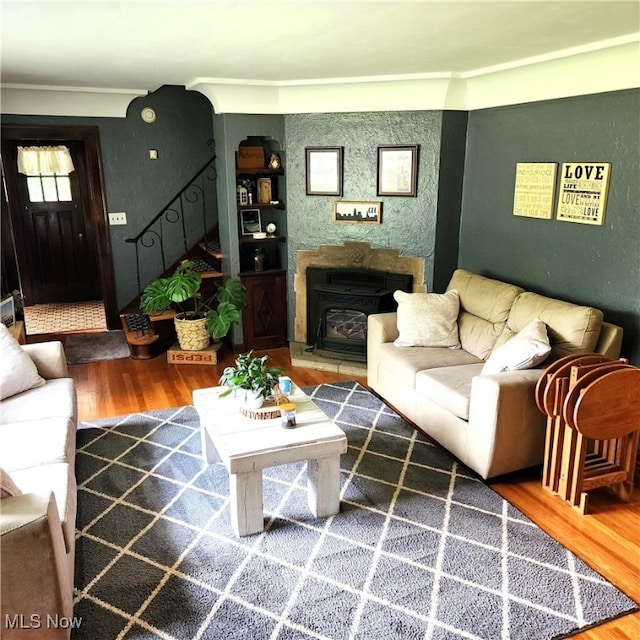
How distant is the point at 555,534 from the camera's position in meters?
2.83

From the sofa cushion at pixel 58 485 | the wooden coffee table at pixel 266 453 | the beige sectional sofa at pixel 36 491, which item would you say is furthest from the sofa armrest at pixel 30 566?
the wooden coffee table at pixel 266 453

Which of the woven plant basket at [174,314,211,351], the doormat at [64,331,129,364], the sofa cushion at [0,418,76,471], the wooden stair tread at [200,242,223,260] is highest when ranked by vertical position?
the wooden stair tread at [200,242,223,260]

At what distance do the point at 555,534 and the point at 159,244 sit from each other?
16.0 feet

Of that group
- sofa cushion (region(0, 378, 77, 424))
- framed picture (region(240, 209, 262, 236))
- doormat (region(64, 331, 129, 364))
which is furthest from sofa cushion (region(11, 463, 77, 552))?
framed picture (region(240, 209, 262, 236))

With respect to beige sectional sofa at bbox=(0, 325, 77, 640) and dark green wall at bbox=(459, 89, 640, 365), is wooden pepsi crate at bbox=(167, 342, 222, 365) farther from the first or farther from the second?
dark green wall at bbox=(459, 89, 640, 365)

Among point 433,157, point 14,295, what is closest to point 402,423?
point 433,157

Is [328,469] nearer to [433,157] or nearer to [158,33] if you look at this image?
[158,33]

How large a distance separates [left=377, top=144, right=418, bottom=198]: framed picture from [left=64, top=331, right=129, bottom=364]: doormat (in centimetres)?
291

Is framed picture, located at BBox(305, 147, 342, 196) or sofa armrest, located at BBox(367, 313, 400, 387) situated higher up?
framed picture, located at BBox(305, 147, 342, 196)

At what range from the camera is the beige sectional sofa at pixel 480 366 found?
313cm

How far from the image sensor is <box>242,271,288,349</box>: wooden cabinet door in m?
5.42

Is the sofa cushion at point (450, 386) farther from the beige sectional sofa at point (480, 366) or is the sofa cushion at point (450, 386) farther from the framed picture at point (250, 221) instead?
the framed picture at point (250, 221)

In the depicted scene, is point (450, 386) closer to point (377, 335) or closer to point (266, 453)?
point (377, 335)

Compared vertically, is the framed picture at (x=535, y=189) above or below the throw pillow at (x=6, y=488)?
above
